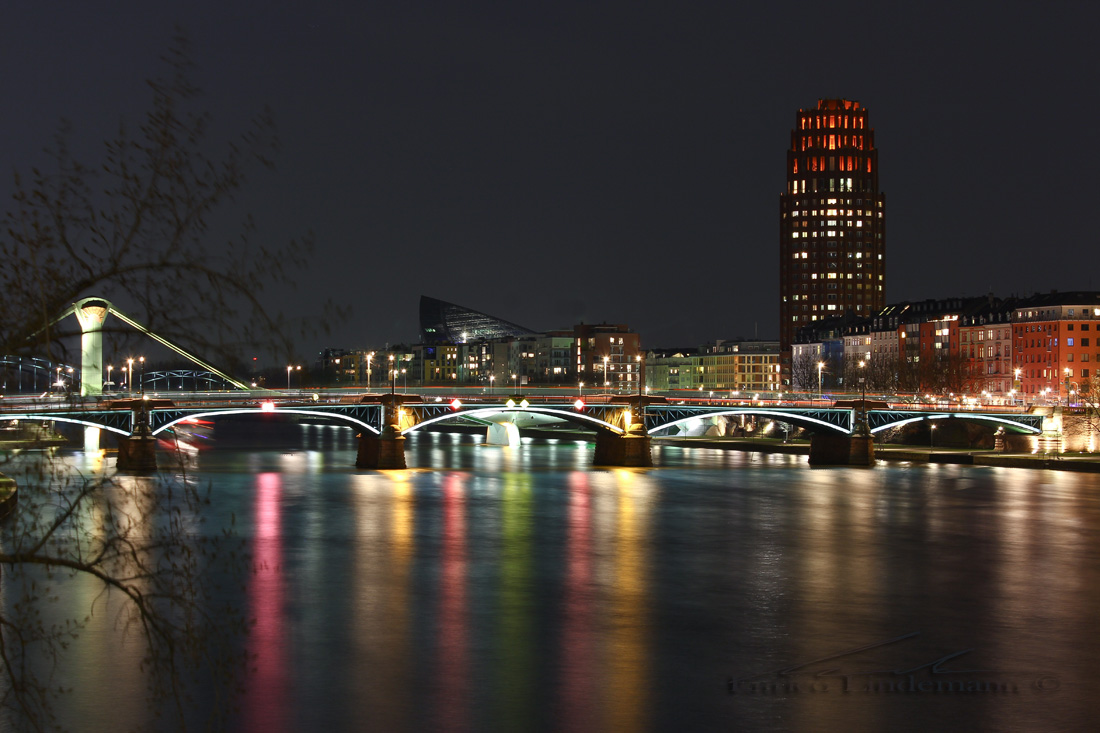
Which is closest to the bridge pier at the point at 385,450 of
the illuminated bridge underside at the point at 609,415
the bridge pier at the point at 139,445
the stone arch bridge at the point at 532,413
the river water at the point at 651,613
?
the stone arch bridge at the point at 532,413

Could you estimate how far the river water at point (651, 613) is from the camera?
15625mm

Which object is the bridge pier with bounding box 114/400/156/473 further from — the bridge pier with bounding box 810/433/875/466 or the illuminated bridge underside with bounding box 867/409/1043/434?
the illuminated bridge underside with bounding box 867/409/1043/434

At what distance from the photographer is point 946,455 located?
211ft

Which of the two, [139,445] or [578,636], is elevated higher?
[139,445]

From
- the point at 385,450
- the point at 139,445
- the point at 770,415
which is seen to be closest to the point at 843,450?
the point at 770,415

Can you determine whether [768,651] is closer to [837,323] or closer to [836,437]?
[836,437]

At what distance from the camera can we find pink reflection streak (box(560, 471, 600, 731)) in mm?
15438

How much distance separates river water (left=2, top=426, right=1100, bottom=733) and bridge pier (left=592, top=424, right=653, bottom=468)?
43.1 ft

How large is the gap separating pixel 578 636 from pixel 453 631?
7.00 ft

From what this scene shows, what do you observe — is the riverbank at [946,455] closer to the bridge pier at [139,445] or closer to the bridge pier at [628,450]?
the bridge pier at [628,450]

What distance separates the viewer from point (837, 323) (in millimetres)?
132125

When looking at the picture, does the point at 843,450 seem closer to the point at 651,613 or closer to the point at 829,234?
the point at 651,613

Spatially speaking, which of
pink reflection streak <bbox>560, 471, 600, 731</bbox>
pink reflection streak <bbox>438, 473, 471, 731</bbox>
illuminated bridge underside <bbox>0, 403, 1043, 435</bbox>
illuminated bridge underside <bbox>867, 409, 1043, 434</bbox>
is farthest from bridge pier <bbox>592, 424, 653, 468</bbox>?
pink reflection streak <bbox>438, 473, 471, 731</bbox>

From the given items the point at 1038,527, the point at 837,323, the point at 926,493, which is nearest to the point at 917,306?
the point at 837,323
